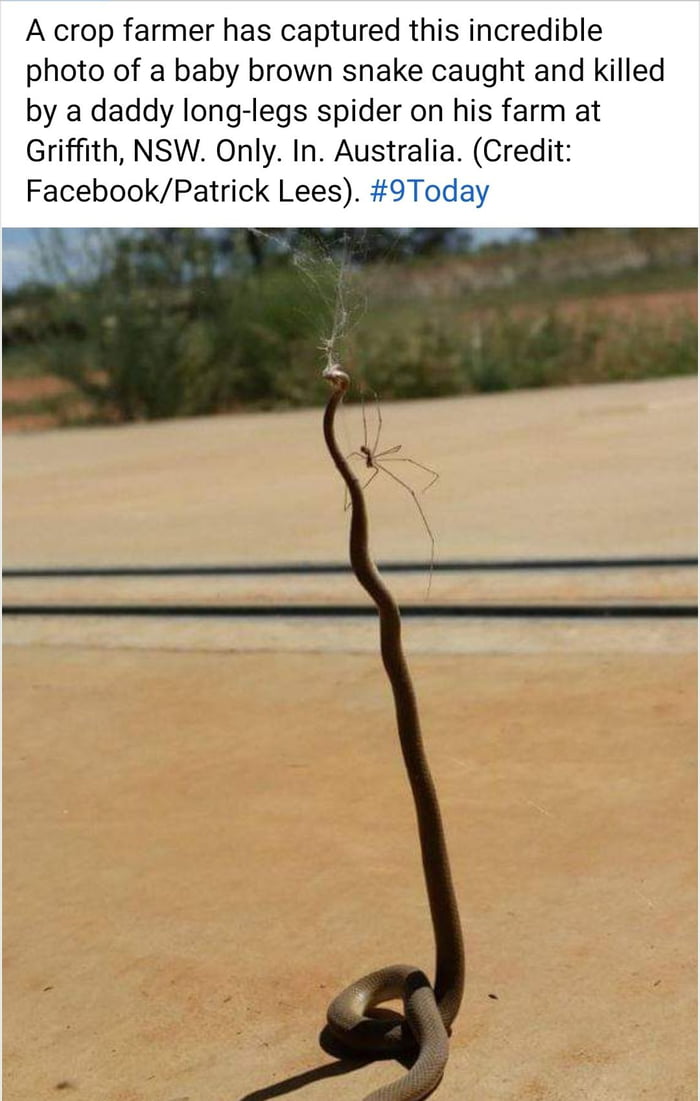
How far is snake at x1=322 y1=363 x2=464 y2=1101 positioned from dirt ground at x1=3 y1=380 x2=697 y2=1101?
3.2 inches

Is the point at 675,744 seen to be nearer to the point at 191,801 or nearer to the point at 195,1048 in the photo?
the point at 191,801

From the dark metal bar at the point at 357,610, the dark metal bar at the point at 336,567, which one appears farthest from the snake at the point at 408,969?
the dark metal bar at the point at 336,567

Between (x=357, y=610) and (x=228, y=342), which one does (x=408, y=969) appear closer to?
(x=357, y=610)

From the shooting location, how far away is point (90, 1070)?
13.3 feet

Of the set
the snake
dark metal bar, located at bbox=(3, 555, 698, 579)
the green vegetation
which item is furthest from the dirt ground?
the green vegetation

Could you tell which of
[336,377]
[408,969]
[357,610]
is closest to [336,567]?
[357,610]

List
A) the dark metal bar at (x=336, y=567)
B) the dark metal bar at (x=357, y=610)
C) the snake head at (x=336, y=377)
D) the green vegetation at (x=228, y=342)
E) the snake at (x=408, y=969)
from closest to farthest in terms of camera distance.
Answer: the snake head at (x=336, y=377) → the snake at (x=408, y=969) → the dark metal bar at (x=357, y=610) → the dark metal bar at (x=336, y=567) → the green vegetation at (x=228, y=342)

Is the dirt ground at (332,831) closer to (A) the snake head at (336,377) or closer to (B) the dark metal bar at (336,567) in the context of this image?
(B) the dark metal bar at (336,567)

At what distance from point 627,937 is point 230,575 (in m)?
5.78

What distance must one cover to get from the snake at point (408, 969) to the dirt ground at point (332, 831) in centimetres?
8

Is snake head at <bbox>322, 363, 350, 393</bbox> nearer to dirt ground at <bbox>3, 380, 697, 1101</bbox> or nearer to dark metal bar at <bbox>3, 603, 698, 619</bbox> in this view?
dirt ground at <bbox>3, 380, 697, 1101</bbox>

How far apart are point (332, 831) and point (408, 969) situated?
148 cm

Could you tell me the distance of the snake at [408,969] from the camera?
11.9ft

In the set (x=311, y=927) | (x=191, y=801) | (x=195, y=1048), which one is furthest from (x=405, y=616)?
(x=195, y=1048)
